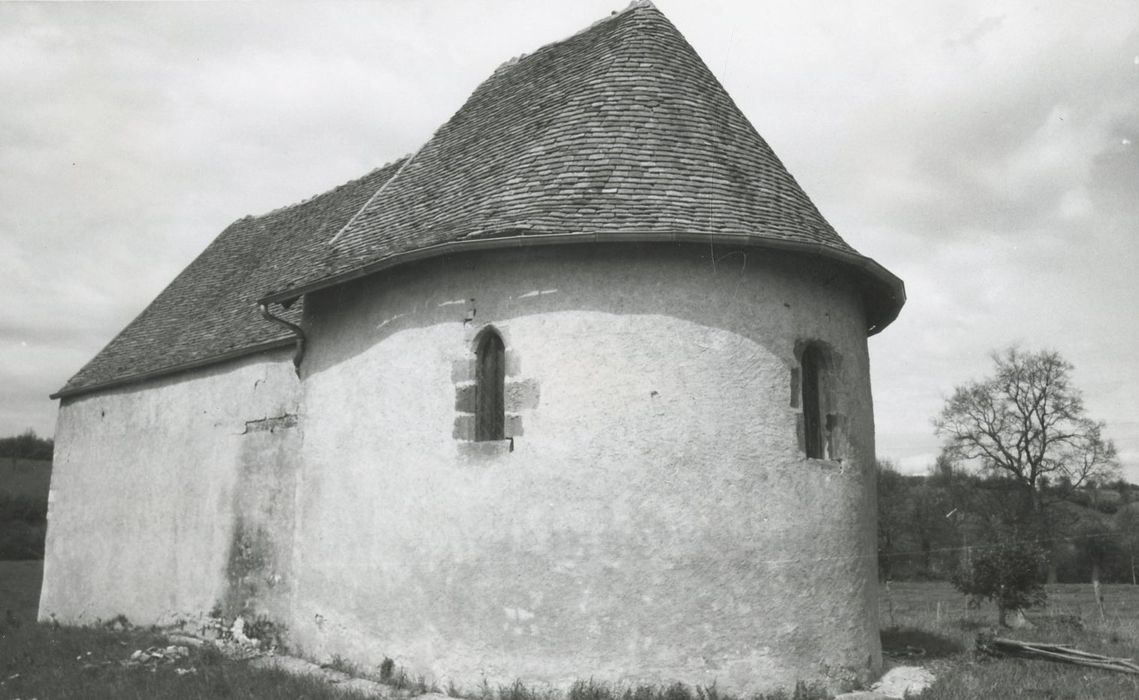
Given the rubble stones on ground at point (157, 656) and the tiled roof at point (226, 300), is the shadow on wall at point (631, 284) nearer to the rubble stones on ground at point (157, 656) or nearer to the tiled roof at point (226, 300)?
the tiled roof at point (226, 300)

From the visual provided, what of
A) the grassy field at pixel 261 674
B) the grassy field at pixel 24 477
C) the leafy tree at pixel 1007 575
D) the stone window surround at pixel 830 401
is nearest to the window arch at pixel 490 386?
the grassy field at pixel 261 674

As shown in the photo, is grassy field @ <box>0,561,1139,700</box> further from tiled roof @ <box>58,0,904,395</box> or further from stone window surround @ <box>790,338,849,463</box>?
tiled roof @ <box>58,0,904,395</box>

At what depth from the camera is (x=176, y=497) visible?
13.2 metres

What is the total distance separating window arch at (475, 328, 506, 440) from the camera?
8.90 metres

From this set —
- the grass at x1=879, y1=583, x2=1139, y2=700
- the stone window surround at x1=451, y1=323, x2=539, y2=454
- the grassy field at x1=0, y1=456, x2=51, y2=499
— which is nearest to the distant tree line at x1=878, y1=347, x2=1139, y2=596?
the grass at x1=879, y1=583, x2=1139, y2=700

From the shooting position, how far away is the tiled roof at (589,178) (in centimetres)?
855

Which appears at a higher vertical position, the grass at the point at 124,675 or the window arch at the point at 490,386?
the window arch at the point at 490,386

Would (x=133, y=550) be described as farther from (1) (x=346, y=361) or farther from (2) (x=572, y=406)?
(2) (x=572, y=406)

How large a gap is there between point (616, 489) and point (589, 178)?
10.2 feet

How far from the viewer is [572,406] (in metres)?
8.37

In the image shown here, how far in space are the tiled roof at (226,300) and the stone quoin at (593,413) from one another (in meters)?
2.22

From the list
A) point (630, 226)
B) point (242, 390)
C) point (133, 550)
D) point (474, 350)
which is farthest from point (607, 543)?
point (133, 550)

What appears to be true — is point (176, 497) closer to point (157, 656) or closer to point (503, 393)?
point (157, 656)

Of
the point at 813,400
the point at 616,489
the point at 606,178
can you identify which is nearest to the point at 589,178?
the point at 606,178
